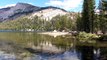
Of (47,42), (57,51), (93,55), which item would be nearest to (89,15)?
(47,42)

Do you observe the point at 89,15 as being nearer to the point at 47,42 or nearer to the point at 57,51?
the point at 47,42

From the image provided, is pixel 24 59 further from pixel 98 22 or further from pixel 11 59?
pixel 98 22

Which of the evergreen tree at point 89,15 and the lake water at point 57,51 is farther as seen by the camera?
the evergreen tree at point 89,15

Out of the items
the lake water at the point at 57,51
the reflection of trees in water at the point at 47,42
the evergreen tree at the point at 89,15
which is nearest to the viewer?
the lake water at the point at 57,51

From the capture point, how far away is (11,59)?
123ft

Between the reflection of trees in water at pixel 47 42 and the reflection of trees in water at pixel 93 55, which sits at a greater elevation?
the reflection of trees in water at pixel 93 55

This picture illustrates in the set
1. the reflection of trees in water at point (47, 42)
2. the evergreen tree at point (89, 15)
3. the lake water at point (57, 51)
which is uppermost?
the evergreen tree at point (89, 15)

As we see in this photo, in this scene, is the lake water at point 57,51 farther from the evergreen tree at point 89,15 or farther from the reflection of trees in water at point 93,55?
the evergreen tree at point 89,15

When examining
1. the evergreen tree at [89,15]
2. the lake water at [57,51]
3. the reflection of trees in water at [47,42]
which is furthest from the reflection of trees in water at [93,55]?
the evergreen tree at [89,15]

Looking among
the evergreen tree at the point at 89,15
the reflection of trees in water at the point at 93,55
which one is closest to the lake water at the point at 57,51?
the reflection of trees in water at the point at 93,55

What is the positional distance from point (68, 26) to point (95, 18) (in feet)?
313

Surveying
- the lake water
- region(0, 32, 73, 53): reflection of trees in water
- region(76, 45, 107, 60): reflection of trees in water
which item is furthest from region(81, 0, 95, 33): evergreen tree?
region(76, 45, 107, 60): reflection of trees in water

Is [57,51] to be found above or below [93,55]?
below

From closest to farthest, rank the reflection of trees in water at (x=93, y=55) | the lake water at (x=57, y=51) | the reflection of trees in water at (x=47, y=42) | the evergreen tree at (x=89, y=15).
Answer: the reflection of trees in water at (x=93, y=55) → the lake water at (x=57, y=51) → the reflection of trees in water at (x=47, y=42) → the evergreen tree at (x=89, y=15)
